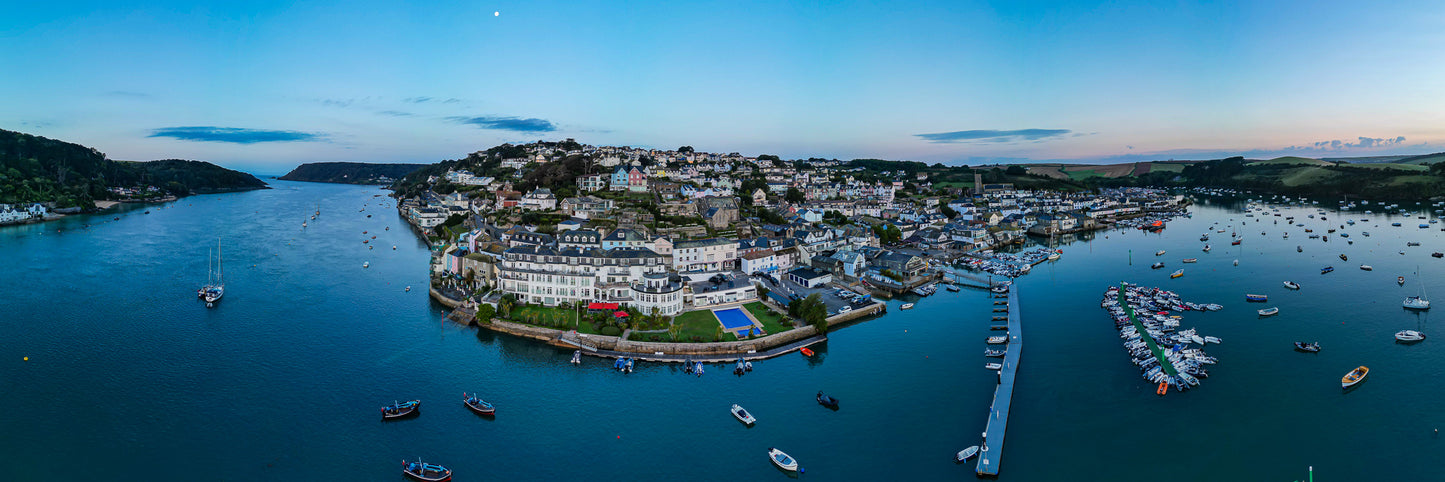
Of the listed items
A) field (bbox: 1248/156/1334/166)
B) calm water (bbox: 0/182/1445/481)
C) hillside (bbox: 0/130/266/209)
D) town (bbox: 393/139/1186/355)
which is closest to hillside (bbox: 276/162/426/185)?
hillside (bbox: 0/130/266/209)

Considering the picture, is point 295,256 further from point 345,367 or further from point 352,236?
point 345,367

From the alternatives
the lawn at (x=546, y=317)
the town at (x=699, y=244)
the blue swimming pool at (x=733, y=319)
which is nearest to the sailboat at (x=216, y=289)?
the town at (x=699, y=244)

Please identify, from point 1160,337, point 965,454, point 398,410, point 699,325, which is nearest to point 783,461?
point 965,454

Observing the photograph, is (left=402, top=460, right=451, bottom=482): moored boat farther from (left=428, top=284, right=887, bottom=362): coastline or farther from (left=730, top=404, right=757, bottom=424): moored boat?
(left=428, top=284, right=887, bottom=362): coastline

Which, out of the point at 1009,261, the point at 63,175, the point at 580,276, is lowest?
the point at 1009,261

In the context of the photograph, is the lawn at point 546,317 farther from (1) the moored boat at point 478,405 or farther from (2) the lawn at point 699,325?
(1) the moored boat at point 478,405

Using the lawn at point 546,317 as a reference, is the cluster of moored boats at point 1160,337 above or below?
below

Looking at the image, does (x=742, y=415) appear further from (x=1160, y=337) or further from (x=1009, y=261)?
(x=1009, y=261)
